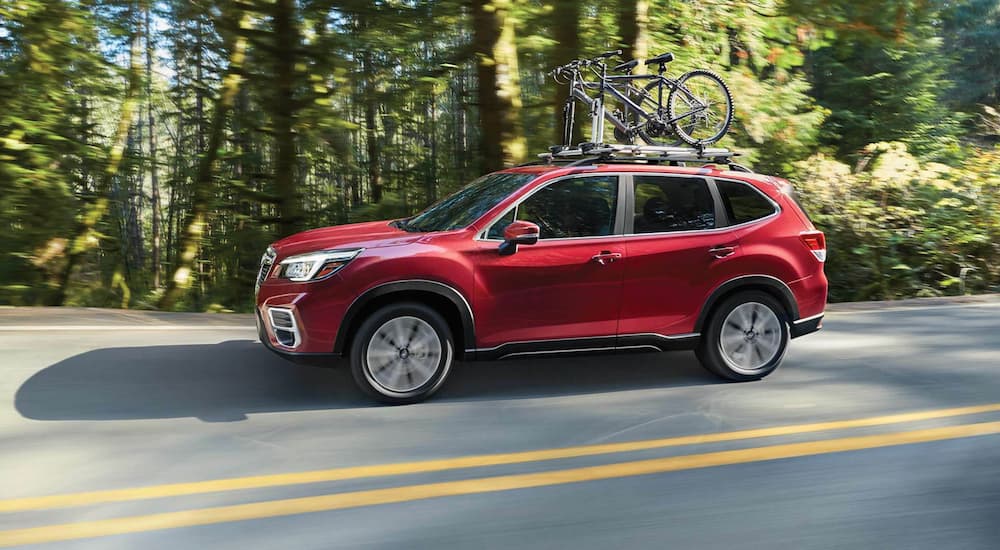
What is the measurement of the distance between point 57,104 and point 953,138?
2229cm

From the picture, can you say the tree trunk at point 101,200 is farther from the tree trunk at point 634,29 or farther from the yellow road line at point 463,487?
the yellow road line at point 463,487

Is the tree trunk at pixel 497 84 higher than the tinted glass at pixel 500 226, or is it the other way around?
the tree trunk at pixel 497 84

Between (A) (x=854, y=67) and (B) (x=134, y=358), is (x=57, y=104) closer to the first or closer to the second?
(B) (x=134, y=358)

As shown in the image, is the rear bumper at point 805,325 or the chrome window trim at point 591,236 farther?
the rear bumper at point 805,325

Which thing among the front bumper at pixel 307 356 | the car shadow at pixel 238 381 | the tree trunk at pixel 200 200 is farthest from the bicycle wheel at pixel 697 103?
the tree trunk at pixel 200 200

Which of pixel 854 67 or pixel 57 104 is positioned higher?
pixel 854 67

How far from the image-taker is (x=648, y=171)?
6.92m

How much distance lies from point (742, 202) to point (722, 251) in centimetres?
54

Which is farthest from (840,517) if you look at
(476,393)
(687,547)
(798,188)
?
(798,188)

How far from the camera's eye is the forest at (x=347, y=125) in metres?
11.8

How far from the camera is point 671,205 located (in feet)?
22.7

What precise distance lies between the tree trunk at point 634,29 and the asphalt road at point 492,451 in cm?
635

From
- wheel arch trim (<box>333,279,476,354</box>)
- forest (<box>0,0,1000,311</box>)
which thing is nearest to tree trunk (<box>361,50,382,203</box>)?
forest (<box>0,0,1000,311</box>)

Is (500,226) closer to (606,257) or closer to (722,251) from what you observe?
(606,257)
